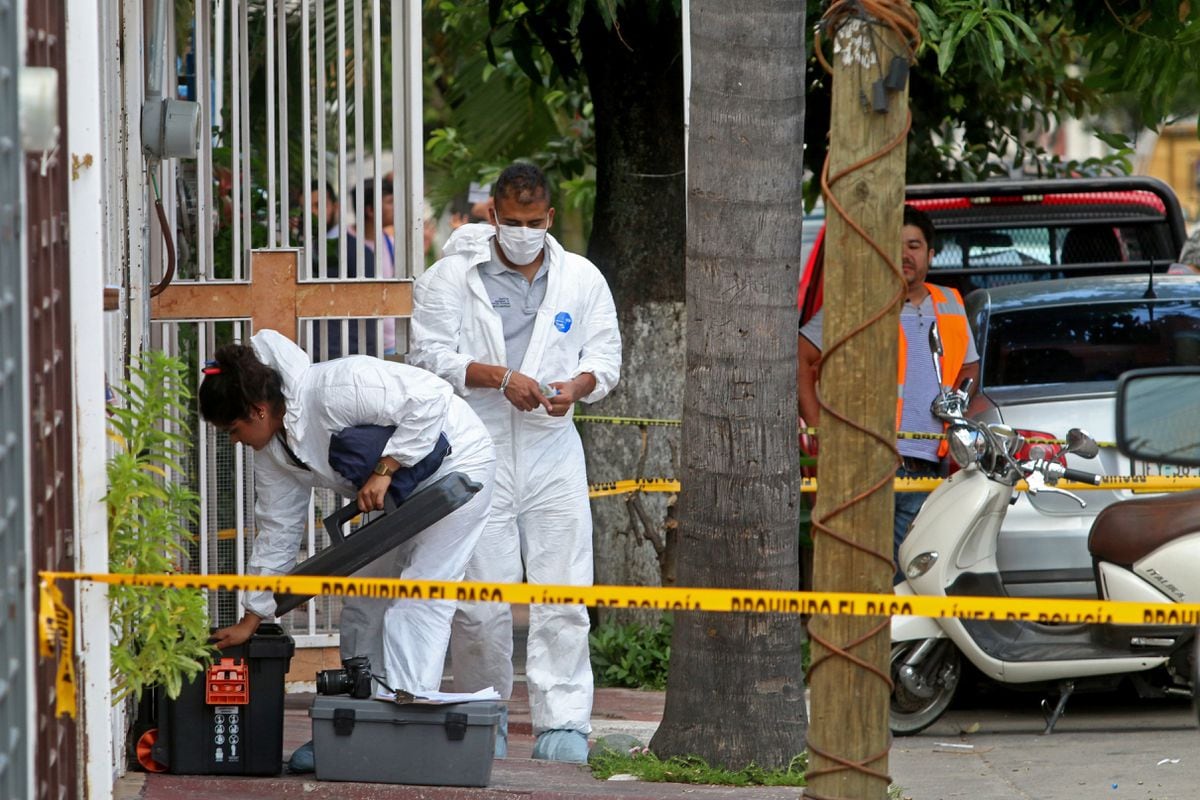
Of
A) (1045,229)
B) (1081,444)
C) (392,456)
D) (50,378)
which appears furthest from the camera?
(1045,229)

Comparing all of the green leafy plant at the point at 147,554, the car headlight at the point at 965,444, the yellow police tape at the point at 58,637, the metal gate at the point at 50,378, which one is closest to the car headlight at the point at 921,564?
the car headlight at the point at 965,444

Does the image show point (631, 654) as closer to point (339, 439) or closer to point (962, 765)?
point (962, 765)

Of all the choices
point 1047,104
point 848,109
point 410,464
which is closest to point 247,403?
point 410,464

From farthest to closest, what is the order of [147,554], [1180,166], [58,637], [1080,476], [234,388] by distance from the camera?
1. [1180,166]
2. [1080,476]
3. [234,388]
4. [147,554]
5. [58,637]

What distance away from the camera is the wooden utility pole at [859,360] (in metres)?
4.16

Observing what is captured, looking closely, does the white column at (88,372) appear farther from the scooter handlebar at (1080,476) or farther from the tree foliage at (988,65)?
the scooter handlebar at (1080,476)

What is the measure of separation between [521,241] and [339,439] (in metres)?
1.09

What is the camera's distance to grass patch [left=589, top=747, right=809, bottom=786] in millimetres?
5473

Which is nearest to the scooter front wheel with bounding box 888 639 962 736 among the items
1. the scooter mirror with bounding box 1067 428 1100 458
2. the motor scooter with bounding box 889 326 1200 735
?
the motor scooter with bounding box 889 326 1200 735

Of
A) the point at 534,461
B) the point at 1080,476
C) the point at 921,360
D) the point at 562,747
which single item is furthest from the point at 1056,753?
the point at 534,461

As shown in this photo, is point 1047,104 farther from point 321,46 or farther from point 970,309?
point 321,46

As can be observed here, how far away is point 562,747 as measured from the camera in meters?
5.82

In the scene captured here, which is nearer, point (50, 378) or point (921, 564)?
point (50, 378)

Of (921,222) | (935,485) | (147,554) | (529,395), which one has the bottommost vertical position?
(935,485)
